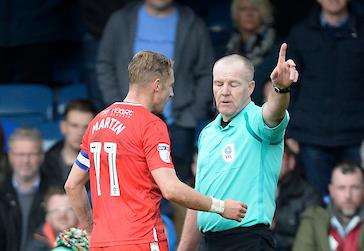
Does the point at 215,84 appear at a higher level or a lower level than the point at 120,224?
higher

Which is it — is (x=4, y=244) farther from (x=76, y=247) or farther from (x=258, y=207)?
(x=258, y=207)

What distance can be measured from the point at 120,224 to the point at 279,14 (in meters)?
5.01

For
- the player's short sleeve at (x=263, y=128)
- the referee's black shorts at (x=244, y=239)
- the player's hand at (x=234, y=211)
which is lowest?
the referee's black shorts at (x=244, y=239)

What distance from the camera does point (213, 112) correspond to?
34.8 ft

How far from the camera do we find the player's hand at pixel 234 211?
21.9 feet

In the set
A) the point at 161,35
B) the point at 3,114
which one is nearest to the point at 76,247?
the point at 161,35

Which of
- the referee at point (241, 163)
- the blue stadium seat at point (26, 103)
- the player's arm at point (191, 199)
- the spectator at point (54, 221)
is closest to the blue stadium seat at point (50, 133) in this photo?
the blue stadium seat at point (26, 103)

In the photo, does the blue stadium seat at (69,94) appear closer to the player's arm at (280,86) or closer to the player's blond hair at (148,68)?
the player's blond hair at (148,68)

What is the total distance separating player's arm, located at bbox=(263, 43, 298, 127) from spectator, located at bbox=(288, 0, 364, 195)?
2.98 metres

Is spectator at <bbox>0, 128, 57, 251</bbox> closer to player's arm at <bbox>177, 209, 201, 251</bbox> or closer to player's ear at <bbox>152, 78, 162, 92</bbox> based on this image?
player's arm at <bbox>177, 209, 201, 251</bbox>

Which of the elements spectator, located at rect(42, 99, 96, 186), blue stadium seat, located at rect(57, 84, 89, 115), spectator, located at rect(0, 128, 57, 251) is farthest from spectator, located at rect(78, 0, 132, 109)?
spectator, located at rect(0, 128, 57, 251)

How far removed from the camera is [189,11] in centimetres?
1029

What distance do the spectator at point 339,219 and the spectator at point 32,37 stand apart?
2923 millimetres

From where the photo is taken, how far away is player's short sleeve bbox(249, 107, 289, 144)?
273 inches
